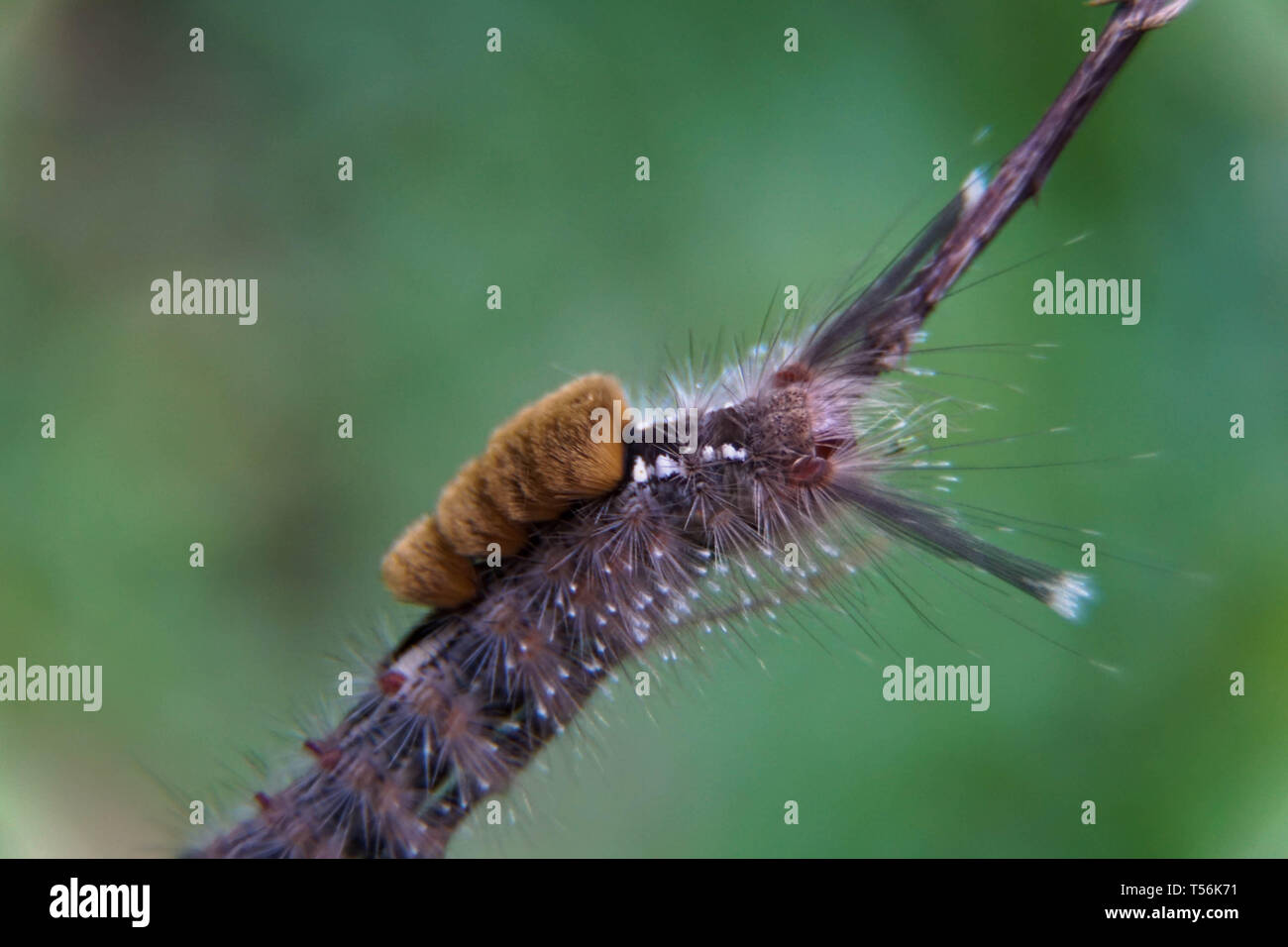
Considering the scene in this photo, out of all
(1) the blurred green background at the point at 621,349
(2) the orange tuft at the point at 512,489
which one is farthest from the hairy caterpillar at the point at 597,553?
(1) the blurred green background at the point at 621,349

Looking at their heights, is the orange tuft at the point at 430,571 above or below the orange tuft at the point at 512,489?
below

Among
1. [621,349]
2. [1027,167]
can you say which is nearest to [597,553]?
[1027,167]

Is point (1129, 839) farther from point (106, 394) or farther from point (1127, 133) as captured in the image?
point (106, 394)

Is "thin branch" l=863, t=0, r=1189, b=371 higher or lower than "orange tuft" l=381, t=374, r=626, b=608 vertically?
higher

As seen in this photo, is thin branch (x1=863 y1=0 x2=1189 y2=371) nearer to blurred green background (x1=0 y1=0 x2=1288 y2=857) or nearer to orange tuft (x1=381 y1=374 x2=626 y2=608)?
orange tuft (x1=381 y1=374 x2=626 y2=608)

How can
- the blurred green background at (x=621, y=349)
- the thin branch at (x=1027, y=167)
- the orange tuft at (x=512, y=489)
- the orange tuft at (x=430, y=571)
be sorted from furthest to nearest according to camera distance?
the blurred green background at (x=621, y=349), the orange tuft at (x=430, y=571), the orange tuft at (x=512, y=489), the thin branch at (x=1027, y=167)

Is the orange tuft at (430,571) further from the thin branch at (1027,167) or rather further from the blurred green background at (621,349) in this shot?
the blurred green background at (621,349)

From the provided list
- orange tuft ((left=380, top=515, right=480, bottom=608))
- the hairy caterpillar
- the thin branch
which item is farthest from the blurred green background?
the thin branch

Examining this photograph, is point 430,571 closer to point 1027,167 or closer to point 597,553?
point 597,553
